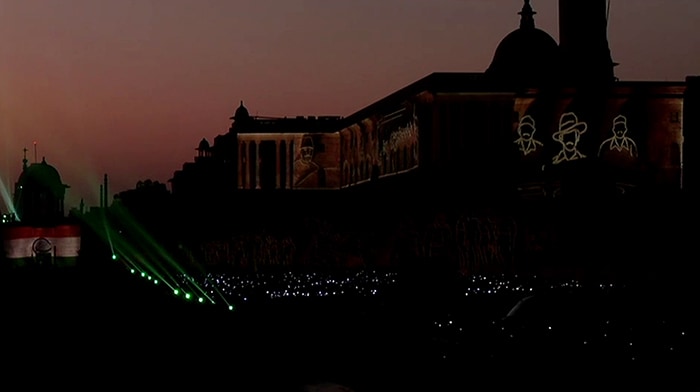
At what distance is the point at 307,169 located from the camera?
97.0 metres

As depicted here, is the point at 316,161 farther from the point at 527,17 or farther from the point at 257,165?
the point at 527,17

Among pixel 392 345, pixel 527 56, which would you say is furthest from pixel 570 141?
pixel 392 345

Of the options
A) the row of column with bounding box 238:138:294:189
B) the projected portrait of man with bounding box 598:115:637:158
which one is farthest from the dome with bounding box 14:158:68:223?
the projected portrait of man with bounding box 598:115:637:158

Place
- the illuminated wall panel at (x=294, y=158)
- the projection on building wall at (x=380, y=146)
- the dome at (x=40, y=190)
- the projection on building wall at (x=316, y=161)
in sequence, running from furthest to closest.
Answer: the dome at (x=40, y=190) → the illuminated wall panel at (x=294, y=158) → the projection on building wall at (x=316, y=161) → the projection on building wall at (x=380, y=146)

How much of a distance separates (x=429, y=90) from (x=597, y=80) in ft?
25.7

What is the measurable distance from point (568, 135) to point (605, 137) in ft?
9.30

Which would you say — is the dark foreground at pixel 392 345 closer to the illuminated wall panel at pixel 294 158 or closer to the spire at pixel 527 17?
the spire at pixel 527 17

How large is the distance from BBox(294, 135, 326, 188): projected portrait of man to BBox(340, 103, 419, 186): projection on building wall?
2333mm

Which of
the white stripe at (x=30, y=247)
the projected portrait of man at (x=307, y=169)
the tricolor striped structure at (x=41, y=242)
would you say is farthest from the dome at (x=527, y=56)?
the white stripe at (x=30, y=247)

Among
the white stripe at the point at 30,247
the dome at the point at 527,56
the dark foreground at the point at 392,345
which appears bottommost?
the dark foreground at the point at 392,345

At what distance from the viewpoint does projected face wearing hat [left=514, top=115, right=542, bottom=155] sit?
63.3 m

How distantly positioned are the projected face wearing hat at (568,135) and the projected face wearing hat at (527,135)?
3.41 ft

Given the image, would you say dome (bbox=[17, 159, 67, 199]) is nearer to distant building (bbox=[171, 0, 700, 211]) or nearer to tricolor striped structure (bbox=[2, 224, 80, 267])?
tricolor striped structure (bbox=[2, 224, 80, 267])

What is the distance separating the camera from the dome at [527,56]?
65.4 m
